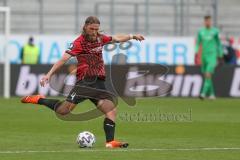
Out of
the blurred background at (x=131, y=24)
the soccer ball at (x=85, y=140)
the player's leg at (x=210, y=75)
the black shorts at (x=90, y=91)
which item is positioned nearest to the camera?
the soccer ball at (x=85, y=140)

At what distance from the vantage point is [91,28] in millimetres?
11852

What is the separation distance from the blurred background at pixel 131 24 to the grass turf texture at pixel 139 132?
8.24 meters

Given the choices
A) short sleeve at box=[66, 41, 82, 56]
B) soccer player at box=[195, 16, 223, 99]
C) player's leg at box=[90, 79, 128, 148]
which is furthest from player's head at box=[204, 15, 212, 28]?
short sleeve at box=[66, 41, 82, 56]

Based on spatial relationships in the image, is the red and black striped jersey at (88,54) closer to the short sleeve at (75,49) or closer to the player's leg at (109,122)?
the short sleeve at (75,49)

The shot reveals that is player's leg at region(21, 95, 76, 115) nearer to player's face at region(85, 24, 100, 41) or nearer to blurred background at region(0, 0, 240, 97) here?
player's face at region(85, 24, 100, 41)

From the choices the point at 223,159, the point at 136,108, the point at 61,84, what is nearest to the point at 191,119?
A: the point at 136,108

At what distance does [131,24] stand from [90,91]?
22019 millimetres

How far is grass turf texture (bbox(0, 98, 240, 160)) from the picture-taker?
10.9m

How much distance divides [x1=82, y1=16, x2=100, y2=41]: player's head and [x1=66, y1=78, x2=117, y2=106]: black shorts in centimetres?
68

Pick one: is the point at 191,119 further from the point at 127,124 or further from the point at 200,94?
the point at 200,94

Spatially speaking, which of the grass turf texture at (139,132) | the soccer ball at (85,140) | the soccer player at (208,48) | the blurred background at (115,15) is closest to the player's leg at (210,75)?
the soccer player at (208,48)

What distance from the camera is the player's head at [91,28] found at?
38.6ft

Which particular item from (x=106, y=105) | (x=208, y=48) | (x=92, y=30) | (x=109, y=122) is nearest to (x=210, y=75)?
(x=208, y=48)

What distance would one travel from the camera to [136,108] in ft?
67.9
